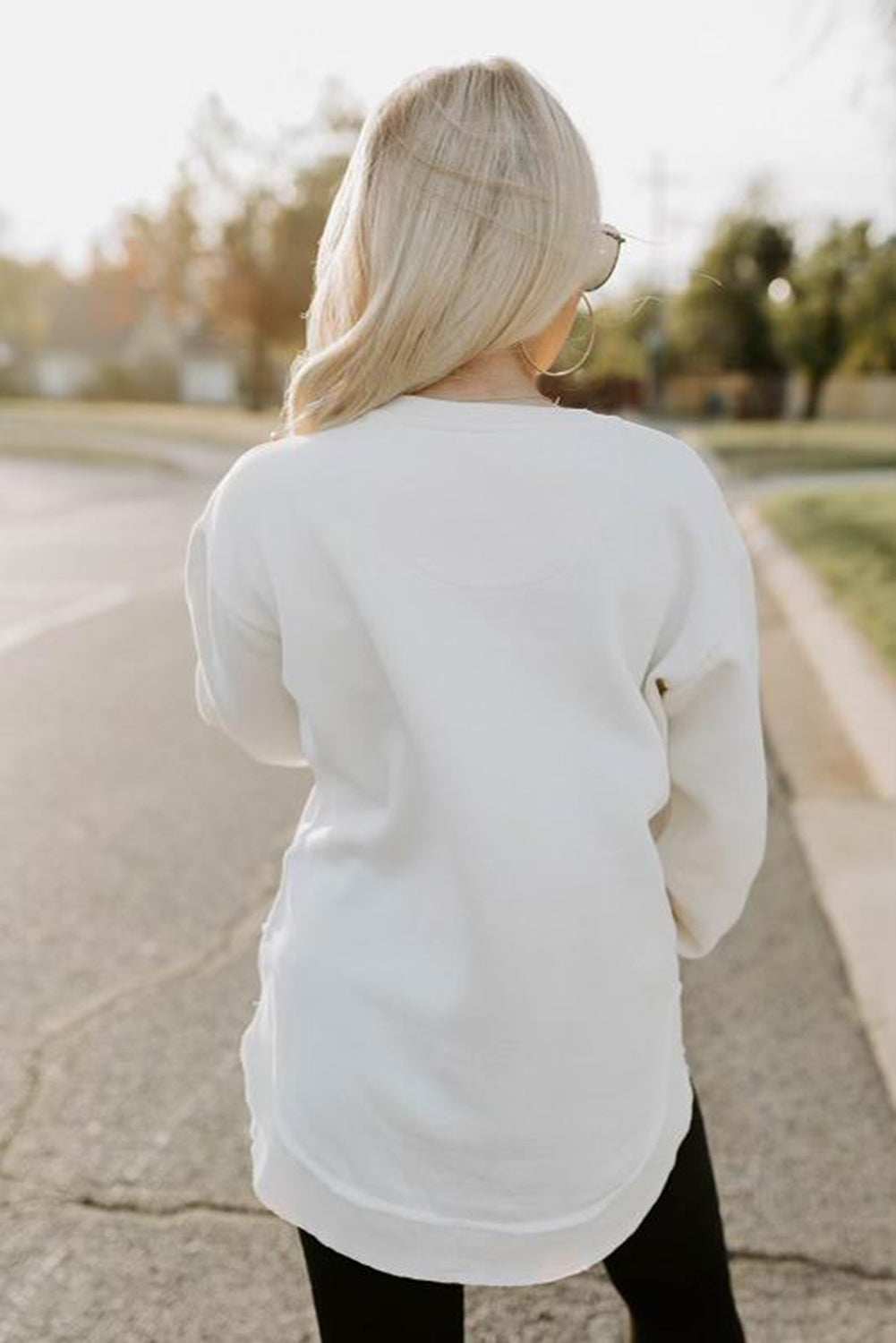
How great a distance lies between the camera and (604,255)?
1296mm

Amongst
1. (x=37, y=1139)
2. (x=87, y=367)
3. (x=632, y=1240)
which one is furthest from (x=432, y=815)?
(x=87, y=367)

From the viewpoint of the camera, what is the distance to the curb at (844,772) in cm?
355

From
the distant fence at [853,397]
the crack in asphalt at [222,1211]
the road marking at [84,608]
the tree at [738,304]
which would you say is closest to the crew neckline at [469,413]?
the crack in asphalt at [222,1211]

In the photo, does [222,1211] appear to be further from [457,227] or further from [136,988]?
[457,227]

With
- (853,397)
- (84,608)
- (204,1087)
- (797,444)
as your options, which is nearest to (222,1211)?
(204,1087)

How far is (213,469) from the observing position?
24.0m

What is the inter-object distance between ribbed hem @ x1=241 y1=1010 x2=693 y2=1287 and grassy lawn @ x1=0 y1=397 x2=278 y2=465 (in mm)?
18650

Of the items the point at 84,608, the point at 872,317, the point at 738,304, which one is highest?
the point at 84,608

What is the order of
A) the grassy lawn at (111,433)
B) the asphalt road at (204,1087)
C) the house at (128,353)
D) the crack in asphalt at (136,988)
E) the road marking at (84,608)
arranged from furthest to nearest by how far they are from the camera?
1. the house at (128,353)
2. the grassy lawn at (111,433)
3. the road marking at (84,608)
4. the crack in asphalt at (136,988)
5. the asphalt road at (204,1087)

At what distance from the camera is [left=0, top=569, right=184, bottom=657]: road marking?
8.02 meters

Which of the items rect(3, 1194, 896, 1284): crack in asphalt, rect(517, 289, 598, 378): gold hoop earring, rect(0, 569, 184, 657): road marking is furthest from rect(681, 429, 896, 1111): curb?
rect(0, 569, 184, 657): road marking

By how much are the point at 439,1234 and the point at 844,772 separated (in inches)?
171

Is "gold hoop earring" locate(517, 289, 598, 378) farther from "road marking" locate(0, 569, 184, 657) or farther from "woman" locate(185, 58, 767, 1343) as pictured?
"road marking" locate(0, 569, 184, 657)

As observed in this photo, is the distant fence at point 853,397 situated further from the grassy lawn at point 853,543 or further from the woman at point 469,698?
the woman at point 469,698
